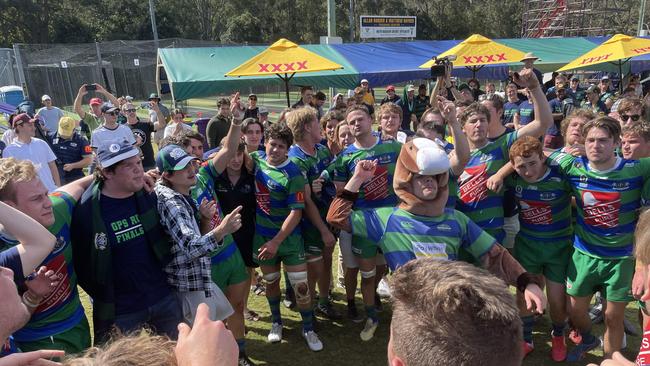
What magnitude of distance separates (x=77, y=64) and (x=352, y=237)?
23.5 meters

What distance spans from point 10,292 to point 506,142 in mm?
3559

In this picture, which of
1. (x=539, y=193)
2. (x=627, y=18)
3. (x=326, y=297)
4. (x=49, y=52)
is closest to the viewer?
(x=539, y=193)

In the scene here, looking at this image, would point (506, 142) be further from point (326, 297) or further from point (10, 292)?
point (10, 292)

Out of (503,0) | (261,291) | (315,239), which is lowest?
(261,291)

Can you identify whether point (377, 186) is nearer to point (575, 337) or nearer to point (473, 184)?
point (473, 184)

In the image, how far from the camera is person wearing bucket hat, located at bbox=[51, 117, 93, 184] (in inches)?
271

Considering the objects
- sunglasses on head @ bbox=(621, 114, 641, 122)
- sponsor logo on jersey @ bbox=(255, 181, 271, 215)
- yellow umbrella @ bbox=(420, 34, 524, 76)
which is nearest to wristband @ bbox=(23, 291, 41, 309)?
sponsor logo on jersey @ bbox=(255, 181, 271, 215)

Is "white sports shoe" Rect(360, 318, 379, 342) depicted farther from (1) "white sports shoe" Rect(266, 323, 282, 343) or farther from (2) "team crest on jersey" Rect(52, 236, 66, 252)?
(2) "team crest on jersey" Rect(52, 236, 66, 252)

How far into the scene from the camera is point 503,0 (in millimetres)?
48375

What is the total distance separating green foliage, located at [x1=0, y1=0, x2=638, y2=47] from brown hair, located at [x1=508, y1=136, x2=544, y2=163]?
1690 inches

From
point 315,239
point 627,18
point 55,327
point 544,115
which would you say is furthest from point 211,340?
point 627,18

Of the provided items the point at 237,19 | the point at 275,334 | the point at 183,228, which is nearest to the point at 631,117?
the point at 275,334

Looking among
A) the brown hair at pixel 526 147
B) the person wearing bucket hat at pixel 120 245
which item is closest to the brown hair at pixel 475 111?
the brown hair at pixel 526 147

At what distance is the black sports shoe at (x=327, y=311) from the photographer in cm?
466
